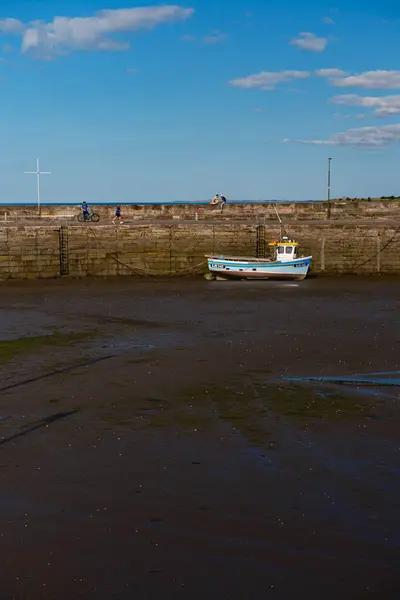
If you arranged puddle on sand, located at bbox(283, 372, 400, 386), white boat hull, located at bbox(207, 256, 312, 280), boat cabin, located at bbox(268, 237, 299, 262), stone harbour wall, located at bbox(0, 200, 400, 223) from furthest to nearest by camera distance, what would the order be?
stone harbour wall, located at bbox(0, 200, 400, 223) → boat cabin, located at bbox(268, 237, 299, 262) → white boat hull, located at bbox(207, 256, 312, 280) → puddle on sand, located at bbox(283, 372, 400, 386)

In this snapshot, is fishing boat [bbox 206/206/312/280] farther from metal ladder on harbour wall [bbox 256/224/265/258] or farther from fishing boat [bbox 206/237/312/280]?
metal ladder on harbour wall [bbox 256/224/265/258]

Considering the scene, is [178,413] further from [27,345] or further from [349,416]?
[27,345]

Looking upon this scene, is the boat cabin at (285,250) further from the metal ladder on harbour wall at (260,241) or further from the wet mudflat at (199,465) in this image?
the wet mudflat at (199,465)

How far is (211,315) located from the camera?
83.6 ft

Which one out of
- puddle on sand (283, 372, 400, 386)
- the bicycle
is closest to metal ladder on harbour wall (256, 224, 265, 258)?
the bicycle

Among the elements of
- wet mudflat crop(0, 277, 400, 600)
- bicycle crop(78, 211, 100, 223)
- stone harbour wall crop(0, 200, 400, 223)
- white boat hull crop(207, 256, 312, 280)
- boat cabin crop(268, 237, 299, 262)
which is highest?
stone harbour wall crop(0, 200, 400, 223)

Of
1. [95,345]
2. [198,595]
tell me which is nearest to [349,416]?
[198,595]

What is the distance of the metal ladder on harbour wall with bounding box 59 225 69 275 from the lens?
1501 inches

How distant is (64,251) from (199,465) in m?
29.7

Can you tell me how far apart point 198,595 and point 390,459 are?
4479 mm

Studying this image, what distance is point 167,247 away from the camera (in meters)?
39.2

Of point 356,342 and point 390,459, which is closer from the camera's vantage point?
point 390,459

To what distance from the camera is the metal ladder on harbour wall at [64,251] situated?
38.1 m

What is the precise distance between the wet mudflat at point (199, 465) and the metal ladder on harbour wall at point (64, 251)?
1711 centimetres
